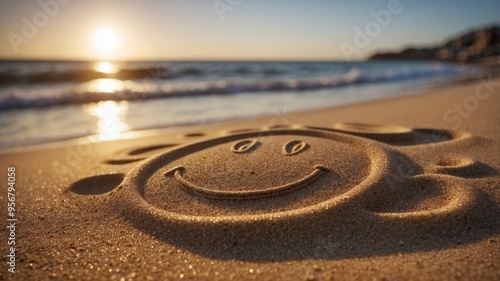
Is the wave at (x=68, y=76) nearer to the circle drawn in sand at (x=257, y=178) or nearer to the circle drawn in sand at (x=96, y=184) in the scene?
the circle drawn in sand at (x=96, y=184)

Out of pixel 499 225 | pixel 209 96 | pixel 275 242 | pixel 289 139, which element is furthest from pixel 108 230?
pixel 209 96

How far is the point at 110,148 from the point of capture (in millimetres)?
4438

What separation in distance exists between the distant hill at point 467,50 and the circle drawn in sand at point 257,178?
41170 mm

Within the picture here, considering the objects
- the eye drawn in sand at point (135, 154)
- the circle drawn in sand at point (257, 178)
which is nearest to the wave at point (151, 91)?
the eye drawn in sand at point (135, 154)

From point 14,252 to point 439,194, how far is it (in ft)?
7.92

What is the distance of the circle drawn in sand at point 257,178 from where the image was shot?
6.74ft

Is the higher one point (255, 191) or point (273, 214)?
point (255, 191)

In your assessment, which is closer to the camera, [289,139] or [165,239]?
[165,239]

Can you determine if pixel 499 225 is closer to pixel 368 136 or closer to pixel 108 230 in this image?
pixel 368 136

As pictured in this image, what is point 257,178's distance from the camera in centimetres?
231

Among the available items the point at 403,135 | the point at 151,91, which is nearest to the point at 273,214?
the point at 403,135

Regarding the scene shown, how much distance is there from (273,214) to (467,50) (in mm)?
55698

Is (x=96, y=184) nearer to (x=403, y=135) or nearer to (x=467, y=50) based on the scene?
(x=403, y=135)

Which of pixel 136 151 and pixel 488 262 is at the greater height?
pixel 136 151
